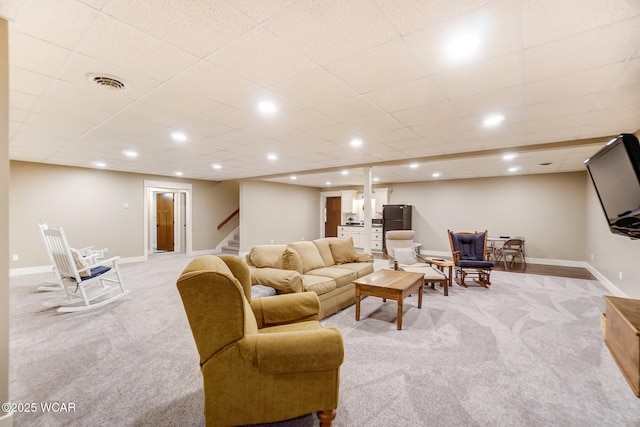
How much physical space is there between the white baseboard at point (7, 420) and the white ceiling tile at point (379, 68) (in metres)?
3.04

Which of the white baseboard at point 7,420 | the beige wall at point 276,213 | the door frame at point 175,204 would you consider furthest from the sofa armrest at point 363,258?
the door frame at point 175,204

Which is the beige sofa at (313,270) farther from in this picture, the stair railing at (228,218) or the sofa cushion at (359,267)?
the stair railing at (228,218)

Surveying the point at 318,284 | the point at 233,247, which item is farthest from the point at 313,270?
the point at 233,247

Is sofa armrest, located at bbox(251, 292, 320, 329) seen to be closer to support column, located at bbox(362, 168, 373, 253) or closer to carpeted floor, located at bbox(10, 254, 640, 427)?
carpeted floor, located at bbox(10, 254, 640, 427)

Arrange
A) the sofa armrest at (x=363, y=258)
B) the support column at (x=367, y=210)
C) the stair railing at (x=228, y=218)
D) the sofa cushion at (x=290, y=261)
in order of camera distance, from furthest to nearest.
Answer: the stair railing at (x=228, y=218)
the support column at (x=367, y=210)
the sofa armrest at (x=363, y=258)
the sofa cushion at (x=290, y=261)

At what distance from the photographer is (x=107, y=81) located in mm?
2428

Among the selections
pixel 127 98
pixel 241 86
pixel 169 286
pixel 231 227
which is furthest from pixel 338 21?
pixel 231 227

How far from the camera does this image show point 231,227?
9969 mm

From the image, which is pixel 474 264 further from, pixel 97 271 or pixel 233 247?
pixel 233 247

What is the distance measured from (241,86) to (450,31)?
1.69 m

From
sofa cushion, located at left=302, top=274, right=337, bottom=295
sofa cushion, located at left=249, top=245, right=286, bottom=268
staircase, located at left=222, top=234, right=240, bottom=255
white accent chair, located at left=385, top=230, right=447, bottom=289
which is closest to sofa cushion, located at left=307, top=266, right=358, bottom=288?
sofa cushion, located at left=302, top=274, right=337, bottom=295

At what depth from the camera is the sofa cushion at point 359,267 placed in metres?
4.21

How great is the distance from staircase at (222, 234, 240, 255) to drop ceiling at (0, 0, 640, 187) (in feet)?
17.4

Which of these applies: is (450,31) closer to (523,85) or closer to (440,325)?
(523,85)
